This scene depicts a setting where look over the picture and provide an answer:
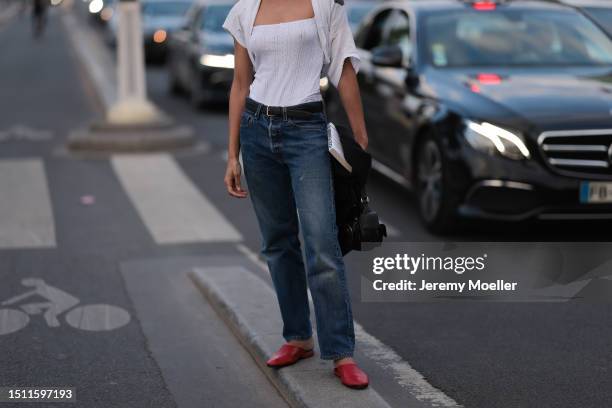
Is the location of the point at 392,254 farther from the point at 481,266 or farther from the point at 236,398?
the point at 236,398

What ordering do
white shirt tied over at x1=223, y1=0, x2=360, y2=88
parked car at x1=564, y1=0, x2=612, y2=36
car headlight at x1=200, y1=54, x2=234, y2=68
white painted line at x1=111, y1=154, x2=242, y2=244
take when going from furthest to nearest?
1. car headlight at x1=200, y1=54, x2=234, y2=68
2. parked car at x1=564, y1=0, x2=612, y2=36
3. white painted line at x1=111, y1=154, x2=242, y2=244
4. white shirt tied over at x1=223, y1=0, x2=360, y2=88

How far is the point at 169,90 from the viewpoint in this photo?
19.5 metres

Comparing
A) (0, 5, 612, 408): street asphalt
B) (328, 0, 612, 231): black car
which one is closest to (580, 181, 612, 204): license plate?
(328, 0, 612, 231): black car

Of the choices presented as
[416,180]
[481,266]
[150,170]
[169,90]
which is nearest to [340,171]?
[481,266]

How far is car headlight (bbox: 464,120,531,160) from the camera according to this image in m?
7.28

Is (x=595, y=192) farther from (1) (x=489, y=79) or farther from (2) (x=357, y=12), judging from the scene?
(2) (x=357, y=12)

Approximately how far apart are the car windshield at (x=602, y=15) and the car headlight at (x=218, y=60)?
6749 millimetres

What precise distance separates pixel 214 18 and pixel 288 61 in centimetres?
1265

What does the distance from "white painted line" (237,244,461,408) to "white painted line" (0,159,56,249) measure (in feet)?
9.98

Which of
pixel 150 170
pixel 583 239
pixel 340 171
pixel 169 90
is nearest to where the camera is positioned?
pixel 340 171

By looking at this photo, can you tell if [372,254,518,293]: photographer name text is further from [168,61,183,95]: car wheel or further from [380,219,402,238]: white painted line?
[168,61,183,95]: car wheel

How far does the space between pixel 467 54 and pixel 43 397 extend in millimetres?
5035

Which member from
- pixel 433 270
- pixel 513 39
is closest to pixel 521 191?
pixel 433 270

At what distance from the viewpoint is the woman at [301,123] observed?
4488 millimetres
